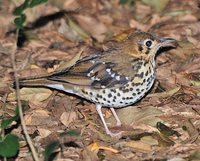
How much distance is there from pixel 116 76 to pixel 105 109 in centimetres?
69

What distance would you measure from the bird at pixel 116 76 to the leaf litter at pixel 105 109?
0.86 feet

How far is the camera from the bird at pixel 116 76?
6848 millimetres

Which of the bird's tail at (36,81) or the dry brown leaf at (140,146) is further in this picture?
the bird's tail at (36,81)

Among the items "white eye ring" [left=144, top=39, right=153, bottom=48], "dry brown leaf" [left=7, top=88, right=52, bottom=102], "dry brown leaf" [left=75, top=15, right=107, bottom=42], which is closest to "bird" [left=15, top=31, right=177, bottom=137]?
"white eye ring" [left=144, top=39, right=153, bottom=48]

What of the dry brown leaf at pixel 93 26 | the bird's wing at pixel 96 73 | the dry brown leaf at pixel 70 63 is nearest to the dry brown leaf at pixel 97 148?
the bird's wing at pixel 96 73

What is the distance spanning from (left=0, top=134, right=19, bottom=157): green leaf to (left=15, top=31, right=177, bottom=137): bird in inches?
49.1

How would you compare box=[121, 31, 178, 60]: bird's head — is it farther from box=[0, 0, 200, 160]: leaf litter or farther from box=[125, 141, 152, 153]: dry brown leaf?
box=[125, 141, 152, 153]: dry brown leaf

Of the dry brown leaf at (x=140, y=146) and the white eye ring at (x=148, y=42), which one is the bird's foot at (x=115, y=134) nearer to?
the dry brown leaf at (x=140, y=146)

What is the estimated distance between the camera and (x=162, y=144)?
6562 millimetres

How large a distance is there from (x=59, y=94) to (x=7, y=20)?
7.01ft

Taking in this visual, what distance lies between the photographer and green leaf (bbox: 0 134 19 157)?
5828mm

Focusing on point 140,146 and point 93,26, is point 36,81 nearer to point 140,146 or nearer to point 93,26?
point 140,146

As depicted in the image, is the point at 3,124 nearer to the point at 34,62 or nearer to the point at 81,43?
the point at 34,62

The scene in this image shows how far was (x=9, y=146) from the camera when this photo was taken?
5.87 m
